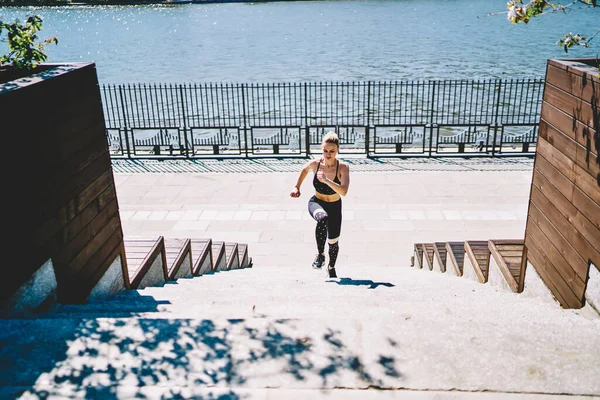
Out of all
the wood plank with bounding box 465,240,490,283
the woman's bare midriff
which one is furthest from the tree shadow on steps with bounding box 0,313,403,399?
the wood plank with bounding box 465,240,490,283

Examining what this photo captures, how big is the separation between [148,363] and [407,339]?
1723 mm

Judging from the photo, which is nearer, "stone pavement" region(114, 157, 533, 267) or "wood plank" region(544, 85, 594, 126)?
"wood plank" region(544, 85, 594, 126)

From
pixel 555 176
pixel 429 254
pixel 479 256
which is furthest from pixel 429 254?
pixel 555 176

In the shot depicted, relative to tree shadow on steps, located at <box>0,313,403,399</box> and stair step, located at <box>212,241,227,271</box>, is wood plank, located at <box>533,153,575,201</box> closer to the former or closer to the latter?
tree shadow on steps, located at <box>0,313,403,399</box>

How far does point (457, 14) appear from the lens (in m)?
97.7

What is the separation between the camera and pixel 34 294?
436 cm

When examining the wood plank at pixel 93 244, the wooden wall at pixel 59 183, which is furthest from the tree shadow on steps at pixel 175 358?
the wood plank at pixel 93 244

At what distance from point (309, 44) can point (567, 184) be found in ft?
196

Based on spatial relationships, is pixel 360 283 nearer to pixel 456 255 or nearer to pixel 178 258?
pixel 456 255

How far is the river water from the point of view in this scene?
4209 cm

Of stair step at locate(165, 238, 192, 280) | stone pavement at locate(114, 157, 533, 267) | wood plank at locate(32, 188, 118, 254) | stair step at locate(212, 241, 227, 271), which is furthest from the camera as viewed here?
stone pavement at locate(114, 157, 533, 267)

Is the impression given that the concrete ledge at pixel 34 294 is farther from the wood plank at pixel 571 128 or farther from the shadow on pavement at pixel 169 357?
the wood plank at pixel 571 128

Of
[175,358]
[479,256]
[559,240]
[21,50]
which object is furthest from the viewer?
[479,256]

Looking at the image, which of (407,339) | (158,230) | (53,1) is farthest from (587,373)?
(53,1)
